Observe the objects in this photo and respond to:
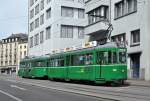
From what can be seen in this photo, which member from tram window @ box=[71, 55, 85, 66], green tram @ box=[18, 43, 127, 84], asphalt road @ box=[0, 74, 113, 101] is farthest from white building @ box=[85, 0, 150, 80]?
asphalt road @ box=[0, 74, 113, 101]

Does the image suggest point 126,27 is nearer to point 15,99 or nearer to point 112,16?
point 112,16

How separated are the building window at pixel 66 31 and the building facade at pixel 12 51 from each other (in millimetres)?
69200

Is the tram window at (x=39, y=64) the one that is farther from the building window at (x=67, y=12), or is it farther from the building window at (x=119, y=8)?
the building window at (x=67, y=12)

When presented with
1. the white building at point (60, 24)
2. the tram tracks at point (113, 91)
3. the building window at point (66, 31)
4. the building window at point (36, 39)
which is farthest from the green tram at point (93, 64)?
the building window at point (36, 39)

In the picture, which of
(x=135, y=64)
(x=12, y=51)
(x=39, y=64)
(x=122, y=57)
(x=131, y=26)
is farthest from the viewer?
(x=12, y=51)

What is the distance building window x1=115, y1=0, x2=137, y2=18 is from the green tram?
8.42 metres

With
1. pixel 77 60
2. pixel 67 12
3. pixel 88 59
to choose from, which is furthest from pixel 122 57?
pixel 67 12

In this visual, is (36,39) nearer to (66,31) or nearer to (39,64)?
(66,31)

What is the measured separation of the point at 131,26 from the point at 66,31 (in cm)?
3322

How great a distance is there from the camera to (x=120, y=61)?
3059 cm

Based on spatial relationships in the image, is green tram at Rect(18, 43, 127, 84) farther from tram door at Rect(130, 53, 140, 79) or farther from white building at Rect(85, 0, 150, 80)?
tram door at Rect(130, 53, 140, 79)

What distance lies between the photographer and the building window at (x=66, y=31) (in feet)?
241

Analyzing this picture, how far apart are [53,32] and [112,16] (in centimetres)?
2687

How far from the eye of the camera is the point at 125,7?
43.3 meters
